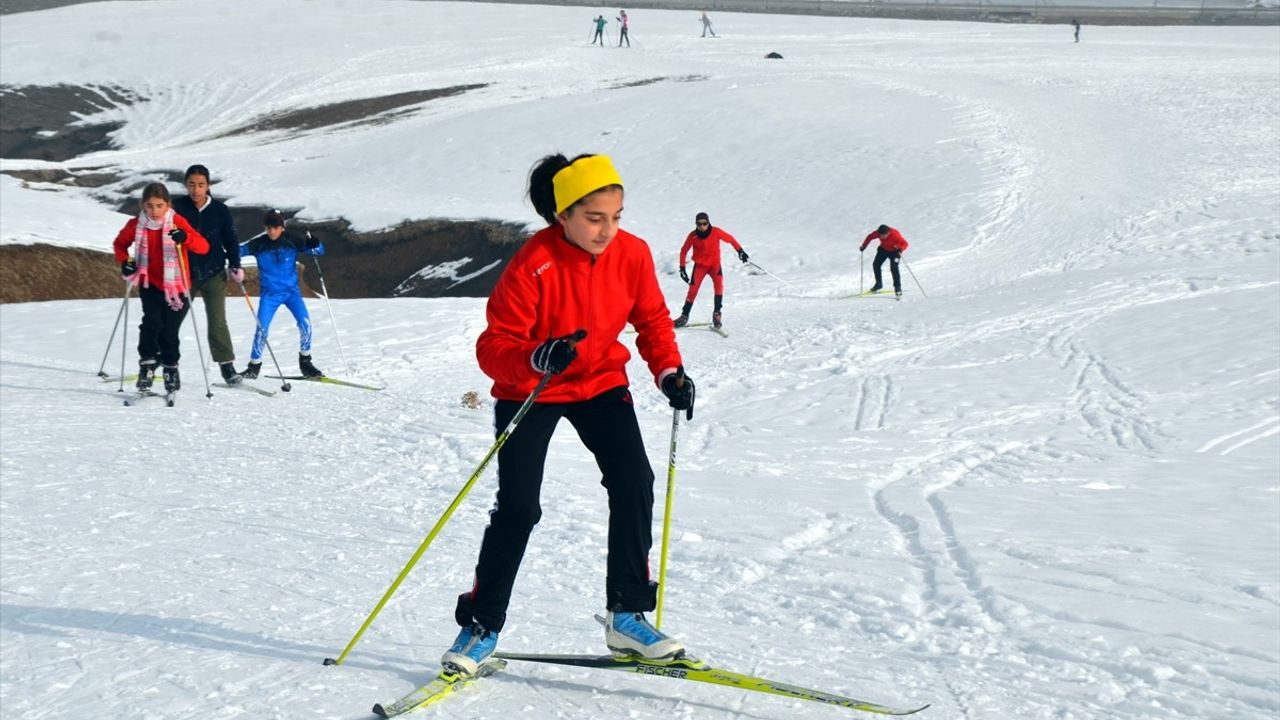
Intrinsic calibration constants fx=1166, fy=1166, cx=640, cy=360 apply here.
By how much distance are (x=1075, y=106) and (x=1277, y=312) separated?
1953 cm

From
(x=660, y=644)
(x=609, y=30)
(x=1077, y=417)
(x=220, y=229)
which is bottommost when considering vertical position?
(x=1077, y=417)

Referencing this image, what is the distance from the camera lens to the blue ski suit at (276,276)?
11.5m

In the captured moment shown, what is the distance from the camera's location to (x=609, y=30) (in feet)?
181

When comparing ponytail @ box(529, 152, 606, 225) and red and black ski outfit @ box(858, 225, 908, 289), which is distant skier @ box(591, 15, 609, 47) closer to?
red and black ski outfit @ box(858, 225, 908, 289)

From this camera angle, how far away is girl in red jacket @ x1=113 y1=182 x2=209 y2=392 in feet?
30.5

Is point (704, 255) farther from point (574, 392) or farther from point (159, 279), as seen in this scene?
point (574, 392)

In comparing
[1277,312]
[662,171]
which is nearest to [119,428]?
[1277,312]

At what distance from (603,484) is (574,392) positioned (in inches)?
12.2

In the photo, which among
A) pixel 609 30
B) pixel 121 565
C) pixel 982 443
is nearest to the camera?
pixel 121 565

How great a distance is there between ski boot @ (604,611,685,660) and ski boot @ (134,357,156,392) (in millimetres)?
7272

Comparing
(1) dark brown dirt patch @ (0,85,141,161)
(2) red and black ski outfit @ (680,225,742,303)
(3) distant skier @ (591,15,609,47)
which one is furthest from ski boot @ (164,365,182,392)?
(3) distant skier @ (591,15,609,47)

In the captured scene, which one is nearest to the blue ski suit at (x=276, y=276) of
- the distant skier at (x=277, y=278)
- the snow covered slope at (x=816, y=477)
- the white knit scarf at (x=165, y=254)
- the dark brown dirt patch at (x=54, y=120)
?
the distant skier at (x=277, y=278)

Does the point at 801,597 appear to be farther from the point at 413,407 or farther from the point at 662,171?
the point at 662,171

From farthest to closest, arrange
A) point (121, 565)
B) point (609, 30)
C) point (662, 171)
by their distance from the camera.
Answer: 1. point (609, 30)
2. point (662, 171)
3. point (121, 565)
